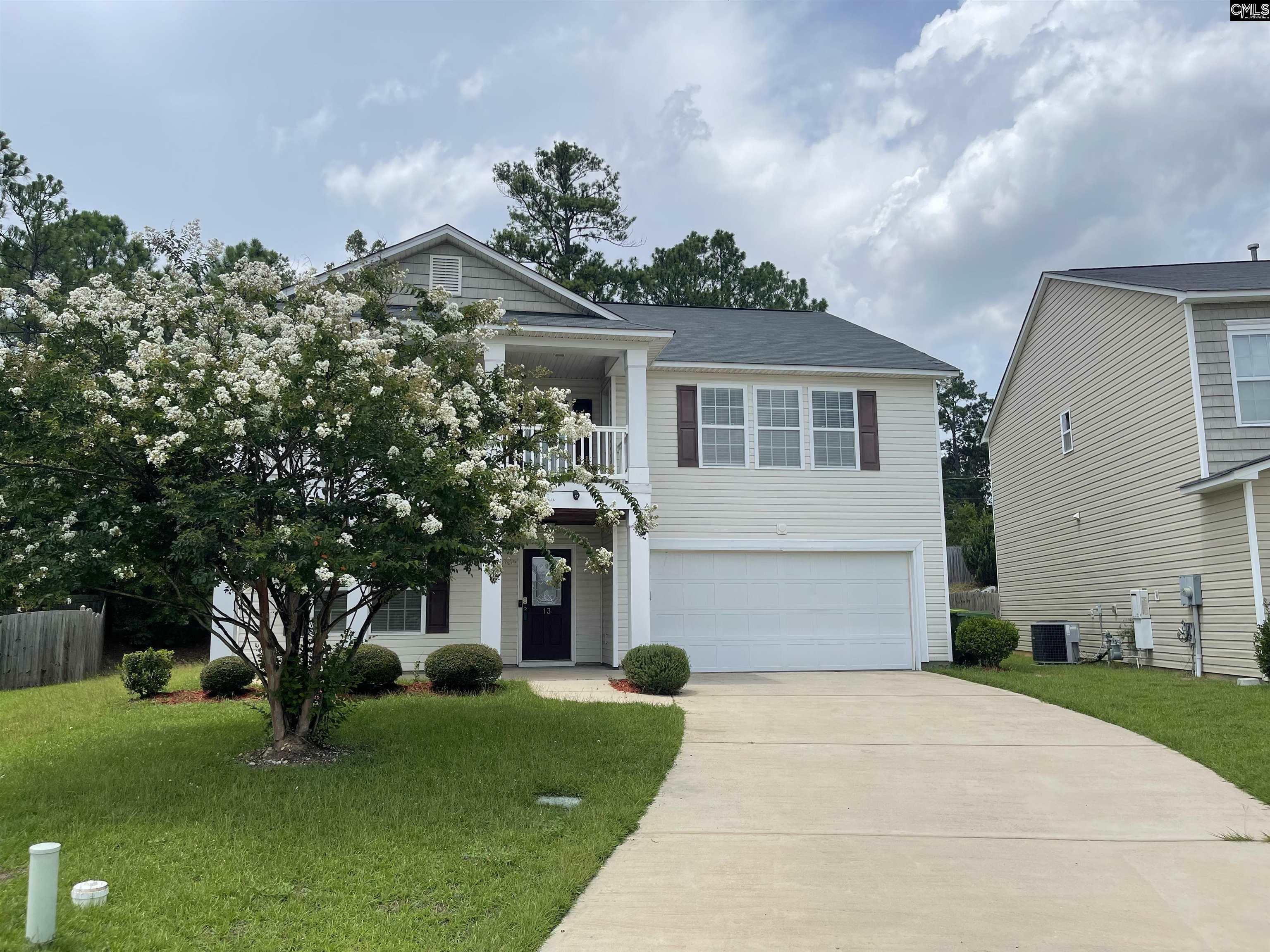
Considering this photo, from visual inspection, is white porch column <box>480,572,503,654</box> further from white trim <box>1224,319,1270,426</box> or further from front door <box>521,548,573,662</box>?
white trim <box>1224,319,1270,426</box>

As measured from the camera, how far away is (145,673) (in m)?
11.3

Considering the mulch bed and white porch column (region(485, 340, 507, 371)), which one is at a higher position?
white porch column (region(485, 340, 507, 371))

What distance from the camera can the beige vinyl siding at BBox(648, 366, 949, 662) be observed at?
15.1m

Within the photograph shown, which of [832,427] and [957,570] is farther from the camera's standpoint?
[957,570]

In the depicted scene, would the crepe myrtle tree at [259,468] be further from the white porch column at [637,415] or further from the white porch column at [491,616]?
the white porch column at [637,415]

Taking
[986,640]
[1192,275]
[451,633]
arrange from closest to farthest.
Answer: [451,633], [986,640], [1192,275]

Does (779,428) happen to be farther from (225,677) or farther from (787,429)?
(225,677)

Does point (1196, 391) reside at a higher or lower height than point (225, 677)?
higher

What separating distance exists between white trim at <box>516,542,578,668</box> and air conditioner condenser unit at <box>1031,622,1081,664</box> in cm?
851

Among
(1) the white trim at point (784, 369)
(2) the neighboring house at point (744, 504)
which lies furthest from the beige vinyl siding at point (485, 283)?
(1) the white trim at point (784, 369)

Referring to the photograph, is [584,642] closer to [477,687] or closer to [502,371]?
[477,687]

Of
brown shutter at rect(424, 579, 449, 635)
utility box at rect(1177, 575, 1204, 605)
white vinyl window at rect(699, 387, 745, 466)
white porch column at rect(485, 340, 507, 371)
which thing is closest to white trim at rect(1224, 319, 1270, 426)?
utility box at rect(1177, 575, 1204, 605)

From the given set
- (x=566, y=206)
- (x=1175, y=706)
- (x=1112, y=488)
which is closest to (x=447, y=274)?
(x=1175, y=706)

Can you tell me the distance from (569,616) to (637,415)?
3.90 metres
